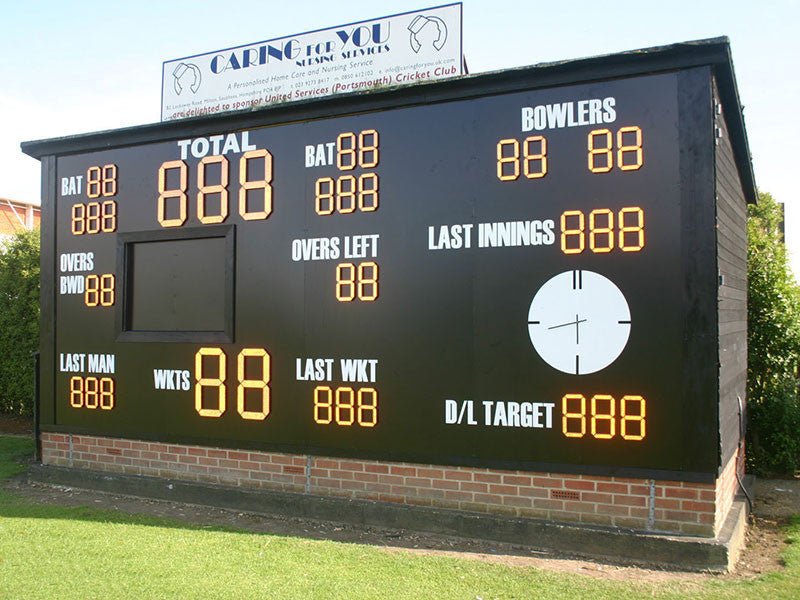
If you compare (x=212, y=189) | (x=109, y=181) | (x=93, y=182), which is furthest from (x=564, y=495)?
(x=93, y=182)

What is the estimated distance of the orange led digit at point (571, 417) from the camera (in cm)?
549

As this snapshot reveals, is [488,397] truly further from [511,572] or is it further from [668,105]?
[668,105]

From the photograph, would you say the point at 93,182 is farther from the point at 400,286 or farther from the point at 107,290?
the point at 400,286

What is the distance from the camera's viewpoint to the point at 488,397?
5.85 meters

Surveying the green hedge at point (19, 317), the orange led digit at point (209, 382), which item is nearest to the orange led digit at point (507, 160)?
the orange led digit at point (209, 382)

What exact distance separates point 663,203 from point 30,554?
19.3 feet

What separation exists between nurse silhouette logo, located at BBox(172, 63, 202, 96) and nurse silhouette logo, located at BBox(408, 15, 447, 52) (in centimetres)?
292

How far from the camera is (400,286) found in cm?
619

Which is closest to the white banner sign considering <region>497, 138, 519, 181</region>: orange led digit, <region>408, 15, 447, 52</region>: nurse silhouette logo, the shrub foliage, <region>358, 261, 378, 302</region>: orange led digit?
<region>408, 15, 447, 52</region>: nurse silhouette logo

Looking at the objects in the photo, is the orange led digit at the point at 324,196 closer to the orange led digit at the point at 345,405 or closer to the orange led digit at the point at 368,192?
the orange led digit at the point at 368,192

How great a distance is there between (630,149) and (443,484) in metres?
3.29

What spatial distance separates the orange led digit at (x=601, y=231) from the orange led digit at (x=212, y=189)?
3699mm

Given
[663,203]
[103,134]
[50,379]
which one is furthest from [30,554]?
[663,203]

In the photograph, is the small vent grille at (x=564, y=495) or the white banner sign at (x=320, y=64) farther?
the white banner sign at (x=320, y=64)
